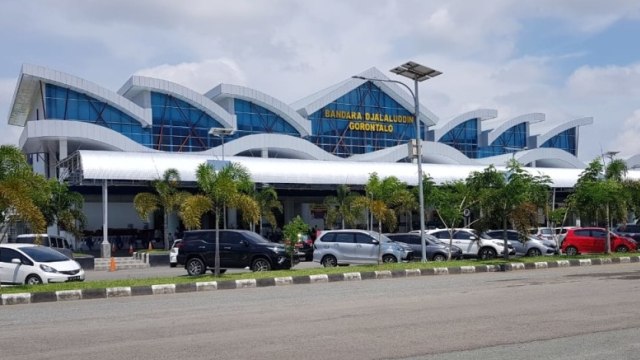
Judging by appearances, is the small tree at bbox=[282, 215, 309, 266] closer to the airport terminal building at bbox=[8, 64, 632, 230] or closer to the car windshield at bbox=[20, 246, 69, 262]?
the car windshield at bbox=[20, 246, 69, 262]

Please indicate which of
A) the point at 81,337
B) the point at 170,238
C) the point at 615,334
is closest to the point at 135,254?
the point at 170,238

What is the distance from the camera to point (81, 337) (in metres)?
10.5

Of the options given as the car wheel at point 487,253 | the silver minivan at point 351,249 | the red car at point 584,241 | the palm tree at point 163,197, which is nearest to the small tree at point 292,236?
the silver minivan at point 351,249

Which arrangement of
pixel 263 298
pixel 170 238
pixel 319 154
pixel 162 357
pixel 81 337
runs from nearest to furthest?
pixel 162 357
pixel 81 337
pixel 263 298
pixel 170 238
pixel 319 154

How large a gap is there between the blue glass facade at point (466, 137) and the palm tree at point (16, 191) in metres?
63.5

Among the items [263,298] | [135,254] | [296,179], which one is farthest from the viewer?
[296,179]

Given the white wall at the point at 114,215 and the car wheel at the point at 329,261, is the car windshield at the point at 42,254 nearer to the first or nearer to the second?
the car wheel at the point at 329,261

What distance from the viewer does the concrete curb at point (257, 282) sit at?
17891 millimetres

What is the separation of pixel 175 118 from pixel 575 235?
3809 centimetres

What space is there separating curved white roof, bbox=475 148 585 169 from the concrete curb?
44.6 metres

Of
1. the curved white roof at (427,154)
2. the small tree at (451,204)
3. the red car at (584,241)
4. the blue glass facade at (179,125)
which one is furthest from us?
the curved white roof at (427,154)

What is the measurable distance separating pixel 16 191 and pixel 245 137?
126ft

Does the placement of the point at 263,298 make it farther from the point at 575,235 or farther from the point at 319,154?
the point at 319,154

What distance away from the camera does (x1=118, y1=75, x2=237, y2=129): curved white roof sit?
59094 millimetres
